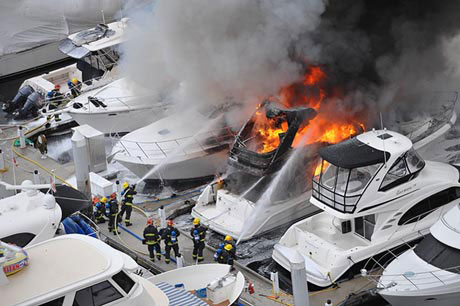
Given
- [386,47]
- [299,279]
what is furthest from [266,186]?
[386,47]

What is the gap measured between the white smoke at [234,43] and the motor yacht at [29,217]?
634cm

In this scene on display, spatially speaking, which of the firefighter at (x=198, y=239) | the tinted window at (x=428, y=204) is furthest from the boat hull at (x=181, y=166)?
the tinted window at (x=428, y=204)

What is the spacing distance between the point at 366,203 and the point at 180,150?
605cm

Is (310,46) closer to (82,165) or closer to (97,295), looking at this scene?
(82,165)

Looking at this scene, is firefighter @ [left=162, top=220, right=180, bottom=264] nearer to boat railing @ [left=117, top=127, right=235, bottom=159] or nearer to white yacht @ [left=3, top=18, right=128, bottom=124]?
boat railing @ [left=117, top=127, right=235, bottom=159]

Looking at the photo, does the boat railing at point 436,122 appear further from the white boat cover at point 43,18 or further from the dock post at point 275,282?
the white boat cover at point 43,18

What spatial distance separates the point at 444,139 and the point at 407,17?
11.1 ft

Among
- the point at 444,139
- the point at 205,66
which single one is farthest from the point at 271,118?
the point at 444,139

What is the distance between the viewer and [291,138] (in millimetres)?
18703

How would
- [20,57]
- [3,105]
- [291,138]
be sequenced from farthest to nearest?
[20,57] < [3,105] < [291,138]

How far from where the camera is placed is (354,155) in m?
16.2

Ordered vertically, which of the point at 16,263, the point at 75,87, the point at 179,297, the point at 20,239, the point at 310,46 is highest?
the point at 310,46

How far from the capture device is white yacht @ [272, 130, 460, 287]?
52.4 ft

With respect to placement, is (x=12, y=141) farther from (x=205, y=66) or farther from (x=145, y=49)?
(x=205, y=66)
